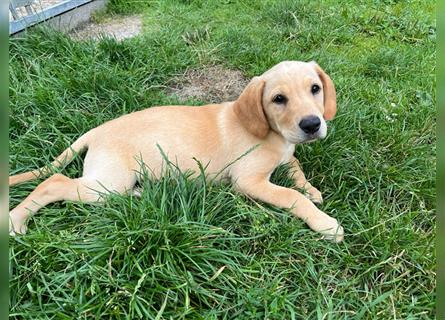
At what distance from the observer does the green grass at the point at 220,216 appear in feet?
8.61

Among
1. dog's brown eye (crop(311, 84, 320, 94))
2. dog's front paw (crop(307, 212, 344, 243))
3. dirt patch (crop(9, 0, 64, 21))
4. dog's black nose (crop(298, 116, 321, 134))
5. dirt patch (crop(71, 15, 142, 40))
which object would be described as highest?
dirt patch (crop(9, 0, 64, 21))

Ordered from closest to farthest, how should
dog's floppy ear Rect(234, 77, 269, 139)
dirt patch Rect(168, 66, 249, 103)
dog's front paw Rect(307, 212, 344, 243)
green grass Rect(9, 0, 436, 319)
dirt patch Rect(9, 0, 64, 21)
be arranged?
green grass Rect(9, 0, 436, 319)
dog's front paw Rect(307, 212, 344, 243)
dog's floppy ear Rect(234, 77, 269, 139)
dirt patch Rect(168, 66, 249, 103)
dirt patch Rect(9, 0, 64, 21)

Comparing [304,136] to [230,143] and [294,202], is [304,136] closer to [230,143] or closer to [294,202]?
[294,202]

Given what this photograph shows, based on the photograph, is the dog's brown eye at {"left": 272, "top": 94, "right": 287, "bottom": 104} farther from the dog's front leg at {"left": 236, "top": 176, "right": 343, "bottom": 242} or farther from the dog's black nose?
the dog's front leg at {"left": 236, "top": 176, "right": 343, "bottom": 242}

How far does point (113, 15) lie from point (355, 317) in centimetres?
607

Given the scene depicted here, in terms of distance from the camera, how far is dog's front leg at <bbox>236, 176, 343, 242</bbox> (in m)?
3.15

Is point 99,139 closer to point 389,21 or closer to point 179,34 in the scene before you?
point 179,34

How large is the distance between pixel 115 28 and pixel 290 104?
432 cm

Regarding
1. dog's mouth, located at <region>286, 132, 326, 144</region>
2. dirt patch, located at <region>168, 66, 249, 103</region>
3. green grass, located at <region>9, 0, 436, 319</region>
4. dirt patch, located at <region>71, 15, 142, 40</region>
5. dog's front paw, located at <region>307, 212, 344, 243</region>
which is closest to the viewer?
green grass, located at <region>9, 0, 436, 319</region>

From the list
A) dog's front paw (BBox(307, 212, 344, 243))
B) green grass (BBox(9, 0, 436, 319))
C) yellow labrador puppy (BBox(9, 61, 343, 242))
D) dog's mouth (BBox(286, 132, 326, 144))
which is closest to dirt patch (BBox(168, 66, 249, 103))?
green grass (BBox(9, 0, 436, 319))

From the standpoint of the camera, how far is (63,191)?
3.27 metres

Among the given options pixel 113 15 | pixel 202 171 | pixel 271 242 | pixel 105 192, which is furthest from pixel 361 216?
pixel 113 15

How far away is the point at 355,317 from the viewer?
257 cm

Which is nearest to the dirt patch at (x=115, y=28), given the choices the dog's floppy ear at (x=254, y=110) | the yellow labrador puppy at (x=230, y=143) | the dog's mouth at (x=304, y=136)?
the yellow labrador puppy at (x=230, y=143)
